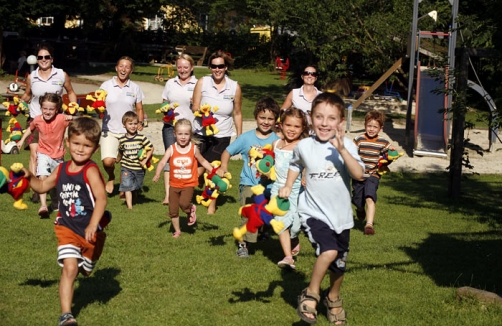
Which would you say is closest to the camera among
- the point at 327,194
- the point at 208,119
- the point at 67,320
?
the point at 67,320

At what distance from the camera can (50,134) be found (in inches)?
393

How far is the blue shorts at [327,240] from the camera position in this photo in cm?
566

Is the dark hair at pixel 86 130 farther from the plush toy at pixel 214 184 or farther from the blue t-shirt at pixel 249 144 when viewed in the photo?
the plush toy at pixel 214 184

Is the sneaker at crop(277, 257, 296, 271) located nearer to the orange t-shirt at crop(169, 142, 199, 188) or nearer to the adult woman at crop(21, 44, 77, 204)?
the orange t-shirt at crop(169, 142, 199, 188)

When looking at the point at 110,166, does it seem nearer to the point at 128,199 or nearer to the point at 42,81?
the point at 128,199

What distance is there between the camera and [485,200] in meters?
12.8

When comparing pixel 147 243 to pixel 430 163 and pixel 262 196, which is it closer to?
pixel 262 196

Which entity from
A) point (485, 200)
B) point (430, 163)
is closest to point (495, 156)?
point (430, 163)

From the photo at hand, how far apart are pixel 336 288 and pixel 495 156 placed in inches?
523

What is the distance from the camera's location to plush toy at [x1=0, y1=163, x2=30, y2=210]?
5507 mm

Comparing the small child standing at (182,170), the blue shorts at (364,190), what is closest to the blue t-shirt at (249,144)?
the small child standing at (182,170)

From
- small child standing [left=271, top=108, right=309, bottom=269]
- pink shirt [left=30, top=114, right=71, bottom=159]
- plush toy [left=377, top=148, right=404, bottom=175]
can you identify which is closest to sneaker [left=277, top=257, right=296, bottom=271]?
small child standing [left=271, top=108, right=309, bottom=269]

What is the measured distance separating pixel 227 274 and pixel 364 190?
2971 millimetres

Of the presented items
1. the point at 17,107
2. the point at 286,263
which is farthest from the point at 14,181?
the point at 17,107
